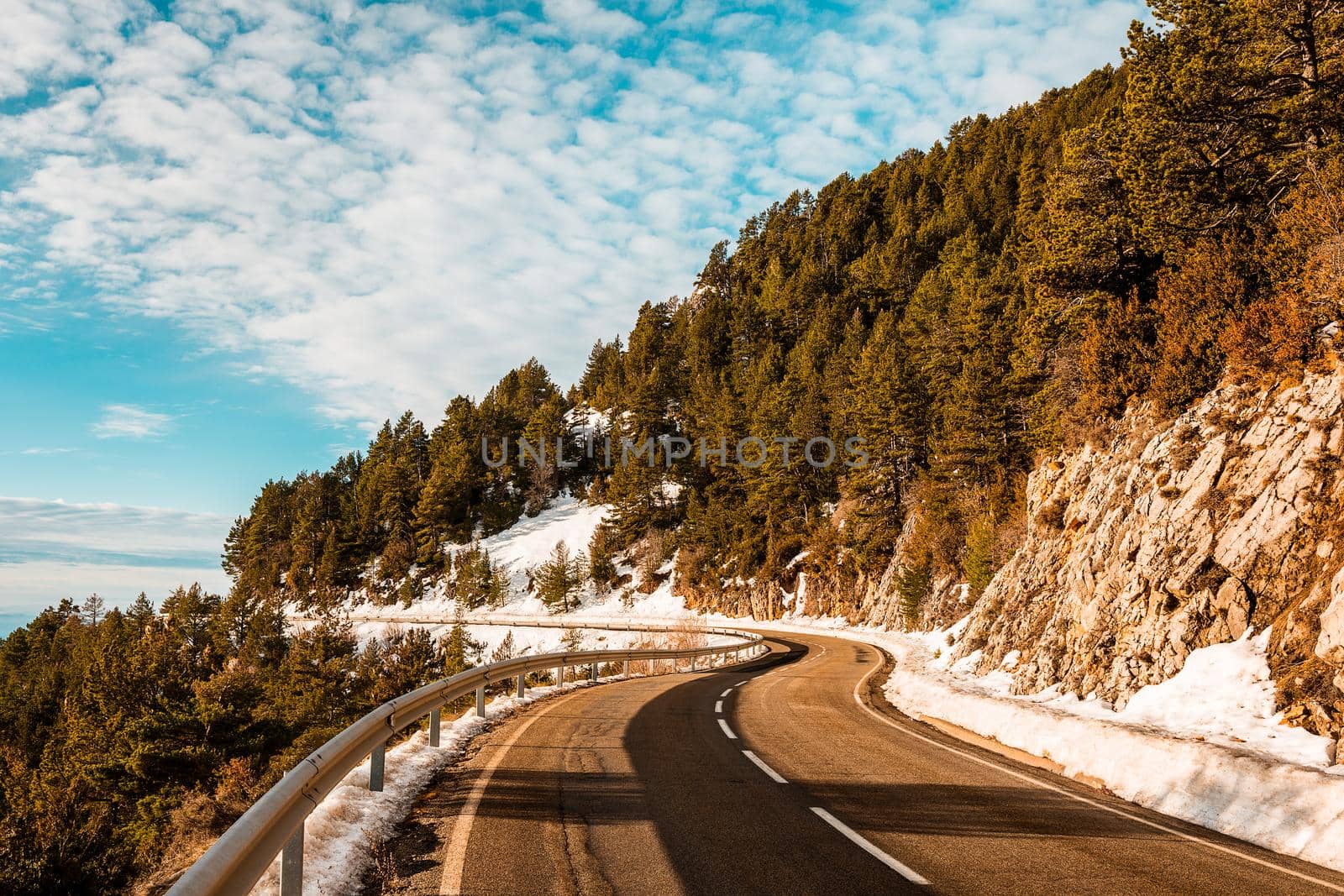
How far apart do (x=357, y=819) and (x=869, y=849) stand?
4.30 m

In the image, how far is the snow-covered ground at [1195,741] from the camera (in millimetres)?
6316

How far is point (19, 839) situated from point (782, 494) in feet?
176

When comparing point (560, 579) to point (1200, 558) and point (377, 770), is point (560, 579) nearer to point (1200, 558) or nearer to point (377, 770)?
point (1200, 558)

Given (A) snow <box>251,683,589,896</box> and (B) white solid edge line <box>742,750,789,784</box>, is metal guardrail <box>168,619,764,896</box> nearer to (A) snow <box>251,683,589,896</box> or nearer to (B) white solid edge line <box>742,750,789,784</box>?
(A) snow <box>251,683,589,896</box>

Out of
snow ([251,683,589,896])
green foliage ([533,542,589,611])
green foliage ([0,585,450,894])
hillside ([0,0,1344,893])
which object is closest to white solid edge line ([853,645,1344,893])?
hillside ([0,0,1344,893])

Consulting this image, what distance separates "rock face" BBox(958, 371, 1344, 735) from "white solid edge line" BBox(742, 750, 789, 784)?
21.4 ft

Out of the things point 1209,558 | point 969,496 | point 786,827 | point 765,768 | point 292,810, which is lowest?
point 765,768

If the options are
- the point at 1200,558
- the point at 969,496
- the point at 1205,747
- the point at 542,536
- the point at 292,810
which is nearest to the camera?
the point at 292,810

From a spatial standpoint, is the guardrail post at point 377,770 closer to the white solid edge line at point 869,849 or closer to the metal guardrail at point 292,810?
the metal guardrail at point 292,810

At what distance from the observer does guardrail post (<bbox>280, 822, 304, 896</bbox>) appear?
163 inches

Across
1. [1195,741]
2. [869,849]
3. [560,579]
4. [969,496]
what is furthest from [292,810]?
A: [560,579]

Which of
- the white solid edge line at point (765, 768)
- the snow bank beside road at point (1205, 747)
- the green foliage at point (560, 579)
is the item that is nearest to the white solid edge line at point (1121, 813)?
the snow bank beside road at point (1205, 747)

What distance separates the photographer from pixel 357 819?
5984mm

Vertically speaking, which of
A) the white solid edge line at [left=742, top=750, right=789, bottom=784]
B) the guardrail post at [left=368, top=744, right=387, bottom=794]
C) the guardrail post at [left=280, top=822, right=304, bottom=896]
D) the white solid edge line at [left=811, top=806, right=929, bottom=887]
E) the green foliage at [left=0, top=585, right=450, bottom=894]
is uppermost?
the guardrail post at [left=280, top=822, right=304, bottom=896]
